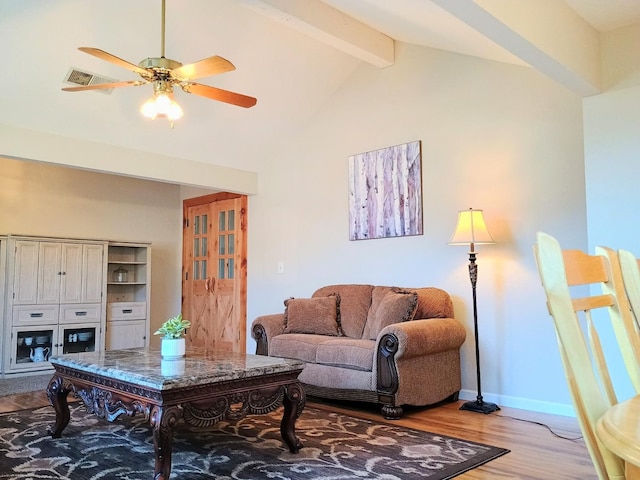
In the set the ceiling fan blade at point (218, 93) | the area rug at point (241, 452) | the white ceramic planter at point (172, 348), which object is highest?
the ceiling fan blade at point (218, 93)

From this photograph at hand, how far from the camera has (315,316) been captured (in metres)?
4.66

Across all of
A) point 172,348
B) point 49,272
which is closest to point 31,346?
point 49,272

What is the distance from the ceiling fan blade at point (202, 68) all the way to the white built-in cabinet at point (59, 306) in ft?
11.1

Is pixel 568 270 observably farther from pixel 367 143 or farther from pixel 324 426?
pixel 367 143

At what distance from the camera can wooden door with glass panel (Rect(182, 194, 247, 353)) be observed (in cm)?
631

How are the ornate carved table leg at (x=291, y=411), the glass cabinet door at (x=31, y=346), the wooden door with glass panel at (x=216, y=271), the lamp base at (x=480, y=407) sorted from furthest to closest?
the wooden door with glass panel at (x=216, y=271) → the glass cabinet door at (x=31, y=346) → the lamp base at (x=480, y=407) → the ornate carved table leg at (x=291, y=411)

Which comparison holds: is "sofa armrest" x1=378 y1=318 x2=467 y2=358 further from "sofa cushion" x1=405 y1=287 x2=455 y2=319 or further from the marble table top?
the marble table top

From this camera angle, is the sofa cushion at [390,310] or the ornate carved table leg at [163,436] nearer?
the ornate carved table leg at [163,436]

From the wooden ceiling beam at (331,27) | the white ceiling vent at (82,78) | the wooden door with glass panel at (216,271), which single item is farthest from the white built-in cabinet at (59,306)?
the wooden ceiling beam at (331,27)

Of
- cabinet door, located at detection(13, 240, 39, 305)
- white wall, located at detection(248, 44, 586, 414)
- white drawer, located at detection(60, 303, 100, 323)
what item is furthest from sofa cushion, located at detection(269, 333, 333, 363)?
cabinet door, located at detection(13, 240, 39, 305)

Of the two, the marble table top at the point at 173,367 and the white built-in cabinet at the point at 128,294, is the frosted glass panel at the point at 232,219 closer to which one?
the white built-in cabinet at the point at 128,294

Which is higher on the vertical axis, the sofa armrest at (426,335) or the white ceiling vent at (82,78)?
the white ceiling vent at (82,78)

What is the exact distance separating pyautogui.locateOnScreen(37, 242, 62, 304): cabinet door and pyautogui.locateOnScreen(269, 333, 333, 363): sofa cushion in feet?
8.98

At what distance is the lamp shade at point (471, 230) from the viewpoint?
3.92 metres
